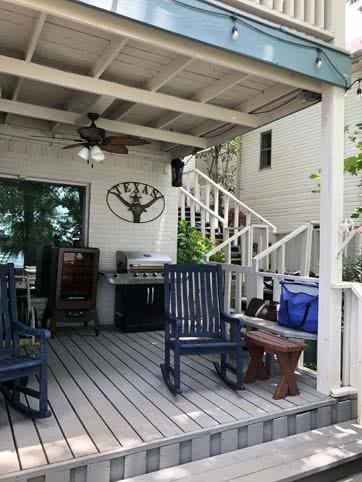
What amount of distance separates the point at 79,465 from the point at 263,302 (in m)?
2.65

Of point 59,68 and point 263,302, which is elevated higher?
point 59,68

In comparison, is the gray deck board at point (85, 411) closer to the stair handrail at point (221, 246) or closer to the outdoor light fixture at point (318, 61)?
the stair handrail at point (221, 246)

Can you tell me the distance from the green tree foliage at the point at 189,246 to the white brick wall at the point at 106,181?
2.47 ft

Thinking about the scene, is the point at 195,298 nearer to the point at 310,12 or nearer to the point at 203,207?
the point at 310,12

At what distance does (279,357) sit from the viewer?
333 centimetres

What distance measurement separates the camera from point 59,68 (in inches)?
147

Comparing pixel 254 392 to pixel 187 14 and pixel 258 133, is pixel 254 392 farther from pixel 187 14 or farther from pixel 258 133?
pixel 258 133

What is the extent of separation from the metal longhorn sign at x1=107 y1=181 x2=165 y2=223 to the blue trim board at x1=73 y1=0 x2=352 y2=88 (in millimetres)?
3401

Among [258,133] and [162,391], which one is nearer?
[162,391]

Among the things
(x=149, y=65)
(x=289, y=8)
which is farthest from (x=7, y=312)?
(x=289, y=8)

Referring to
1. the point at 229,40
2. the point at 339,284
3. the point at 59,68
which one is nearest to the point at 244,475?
the point at 339,284

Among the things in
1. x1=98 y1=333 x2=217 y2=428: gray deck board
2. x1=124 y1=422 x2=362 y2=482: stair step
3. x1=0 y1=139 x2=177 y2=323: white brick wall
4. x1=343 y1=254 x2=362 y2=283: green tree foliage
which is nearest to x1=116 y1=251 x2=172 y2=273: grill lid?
x1=0 y1=139 x2=177 y2=323: white brick wall

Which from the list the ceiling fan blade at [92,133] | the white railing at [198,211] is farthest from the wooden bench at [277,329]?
the white railing at [198,211]

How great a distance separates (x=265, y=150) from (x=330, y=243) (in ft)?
27.4
